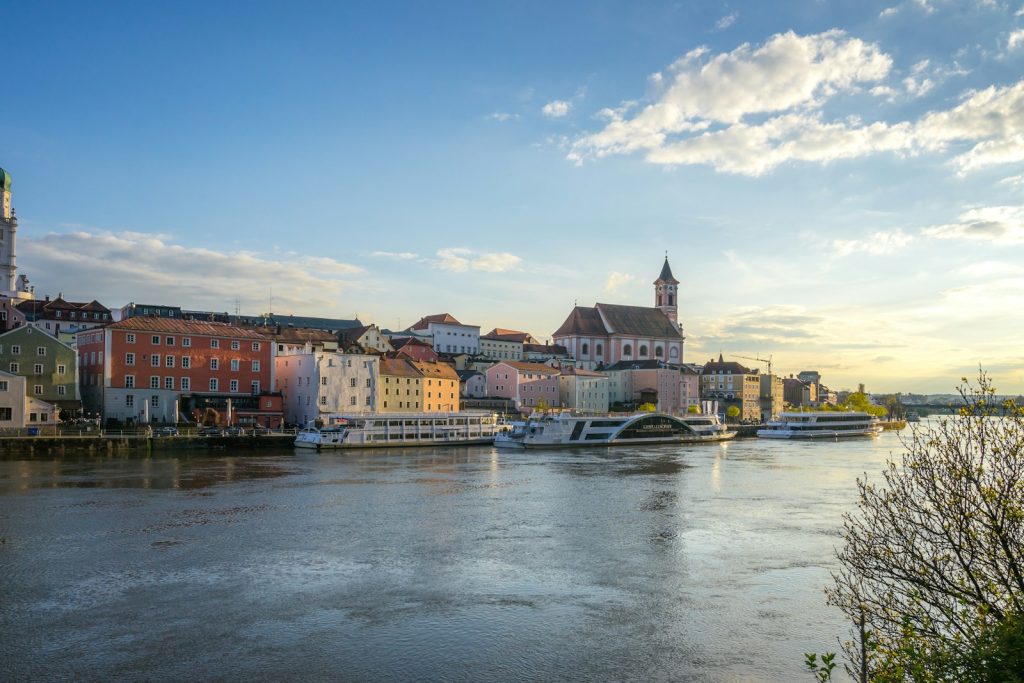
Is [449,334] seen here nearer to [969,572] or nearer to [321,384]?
Result: [321,384]

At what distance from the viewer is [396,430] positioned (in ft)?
195

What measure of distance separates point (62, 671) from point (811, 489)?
31820 millimetres

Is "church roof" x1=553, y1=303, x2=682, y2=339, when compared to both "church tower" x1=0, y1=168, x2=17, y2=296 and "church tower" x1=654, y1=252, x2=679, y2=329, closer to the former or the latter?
"church tower" x1=654, y1=252, x2=679, y2=329

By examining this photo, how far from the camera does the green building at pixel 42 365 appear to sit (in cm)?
5025

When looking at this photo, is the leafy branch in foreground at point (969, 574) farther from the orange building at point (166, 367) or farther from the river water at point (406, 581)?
the orange building at point (166, 367)

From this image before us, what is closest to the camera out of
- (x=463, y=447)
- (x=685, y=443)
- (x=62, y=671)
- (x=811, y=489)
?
(x=62, y=671)

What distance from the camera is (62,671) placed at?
11984 millimetres

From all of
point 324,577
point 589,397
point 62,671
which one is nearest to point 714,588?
point 324,577

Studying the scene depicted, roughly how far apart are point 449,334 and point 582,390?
27.6 metres

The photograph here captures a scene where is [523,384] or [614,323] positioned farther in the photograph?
[614,323]

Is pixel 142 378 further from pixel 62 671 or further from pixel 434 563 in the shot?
pixel 62 671

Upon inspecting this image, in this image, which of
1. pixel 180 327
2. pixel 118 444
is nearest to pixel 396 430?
pixel 180 327

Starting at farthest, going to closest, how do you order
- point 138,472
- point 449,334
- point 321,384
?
point 449,334 < point 321,384 < point 138,472

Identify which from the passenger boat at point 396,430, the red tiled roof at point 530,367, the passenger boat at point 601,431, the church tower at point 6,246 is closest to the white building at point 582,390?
the red tiled roof at point 530,367
